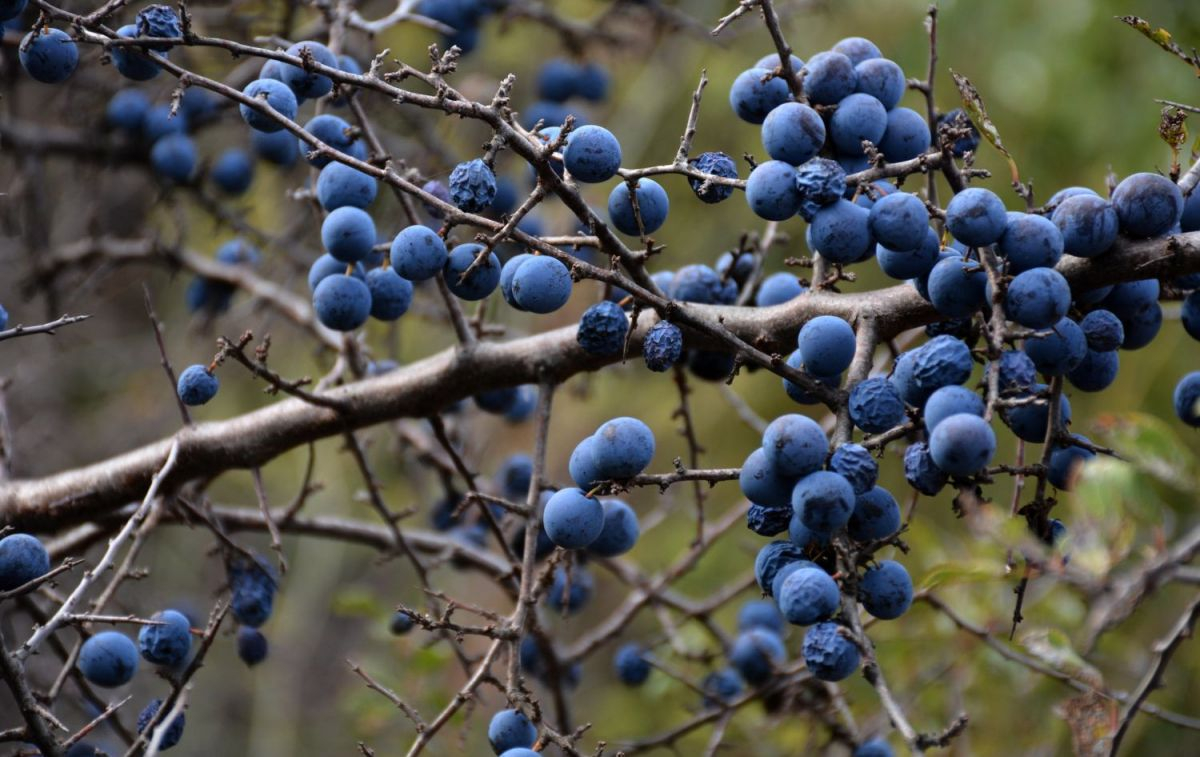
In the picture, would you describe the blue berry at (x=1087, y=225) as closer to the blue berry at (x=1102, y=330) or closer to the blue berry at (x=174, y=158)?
the blue berry at (x=1102, y=330)

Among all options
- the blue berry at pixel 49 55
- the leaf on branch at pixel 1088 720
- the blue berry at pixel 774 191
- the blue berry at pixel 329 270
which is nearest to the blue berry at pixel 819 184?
the blue berry at pixel 774 191

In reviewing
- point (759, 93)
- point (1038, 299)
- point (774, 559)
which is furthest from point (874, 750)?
point (759, 93)

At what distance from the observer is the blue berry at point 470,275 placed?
5.24 ft

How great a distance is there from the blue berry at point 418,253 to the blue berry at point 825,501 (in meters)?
0.61

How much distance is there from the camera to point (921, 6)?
3900mm

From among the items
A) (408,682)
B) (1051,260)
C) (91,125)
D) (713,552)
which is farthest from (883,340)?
(713,552)

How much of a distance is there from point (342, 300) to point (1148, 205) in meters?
1.16

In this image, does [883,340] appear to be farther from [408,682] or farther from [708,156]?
[408,682]

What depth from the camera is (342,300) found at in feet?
5.66

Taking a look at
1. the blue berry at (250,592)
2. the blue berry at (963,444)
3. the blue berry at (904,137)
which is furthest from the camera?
the blue berry at (250,592)

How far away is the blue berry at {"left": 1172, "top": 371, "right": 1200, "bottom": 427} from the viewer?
161cm

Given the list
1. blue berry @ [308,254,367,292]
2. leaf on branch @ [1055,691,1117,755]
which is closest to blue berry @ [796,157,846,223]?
blue berry @ [308,254,367,292]

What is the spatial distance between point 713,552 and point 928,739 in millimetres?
2916

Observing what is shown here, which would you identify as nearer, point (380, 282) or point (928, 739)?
point (928, 739)
